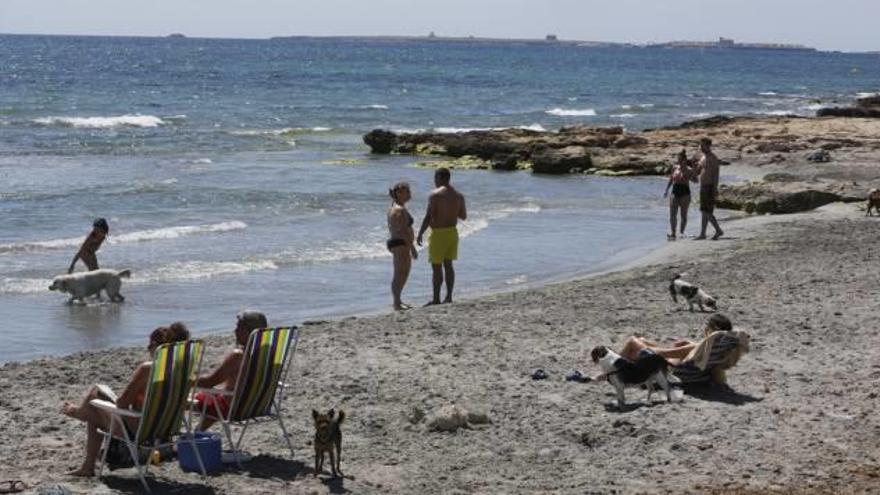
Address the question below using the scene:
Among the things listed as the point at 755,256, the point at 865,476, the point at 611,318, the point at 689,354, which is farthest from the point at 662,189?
the point at 865,476

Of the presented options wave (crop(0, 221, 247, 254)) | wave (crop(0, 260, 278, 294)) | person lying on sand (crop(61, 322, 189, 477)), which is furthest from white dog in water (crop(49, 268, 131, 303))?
person lying on sand (crop(61, 322, 189, 477))

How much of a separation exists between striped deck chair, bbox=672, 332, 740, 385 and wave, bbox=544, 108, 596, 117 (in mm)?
52051

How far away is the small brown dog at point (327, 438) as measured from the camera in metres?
8.13

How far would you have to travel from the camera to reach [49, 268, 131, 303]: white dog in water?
15.8 metres

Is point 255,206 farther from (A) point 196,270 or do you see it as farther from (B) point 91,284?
(B) point 91,284

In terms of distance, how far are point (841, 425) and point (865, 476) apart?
45.0 inches

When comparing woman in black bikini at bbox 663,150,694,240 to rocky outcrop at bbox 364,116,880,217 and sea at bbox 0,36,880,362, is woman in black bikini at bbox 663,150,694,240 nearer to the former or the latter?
sea at bbox 0,36,880,362

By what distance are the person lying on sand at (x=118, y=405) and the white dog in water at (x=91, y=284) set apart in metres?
7.61

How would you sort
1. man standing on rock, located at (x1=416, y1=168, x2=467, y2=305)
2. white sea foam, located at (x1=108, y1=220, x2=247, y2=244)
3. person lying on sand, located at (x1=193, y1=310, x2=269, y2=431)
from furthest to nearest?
1. white sea foam, located at (x1=108, y1=220, x2=247, y2=244)
2. man standing on rock, located at (x1=416, y1=168, x2=467, y2=305)
3. person lying on sand, located at (x1=193, y1=310, x2=269, y2=431)

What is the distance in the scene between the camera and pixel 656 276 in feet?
53.1

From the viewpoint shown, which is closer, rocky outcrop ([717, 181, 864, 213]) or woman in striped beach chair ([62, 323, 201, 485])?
woman in striped beach chair ([62, 323, 201, 485])

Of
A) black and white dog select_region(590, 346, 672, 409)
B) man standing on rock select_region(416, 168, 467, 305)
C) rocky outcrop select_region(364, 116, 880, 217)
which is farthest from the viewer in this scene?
rocky outcrop select_region(364, 116, 880, 217)

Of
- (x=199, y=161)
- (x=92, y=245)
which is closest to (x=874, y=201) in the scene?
(x=92, y=245)

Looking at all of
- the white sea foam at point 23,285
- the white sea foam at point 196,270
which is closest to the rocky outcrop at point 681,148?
the white sea foam at point 196,270
